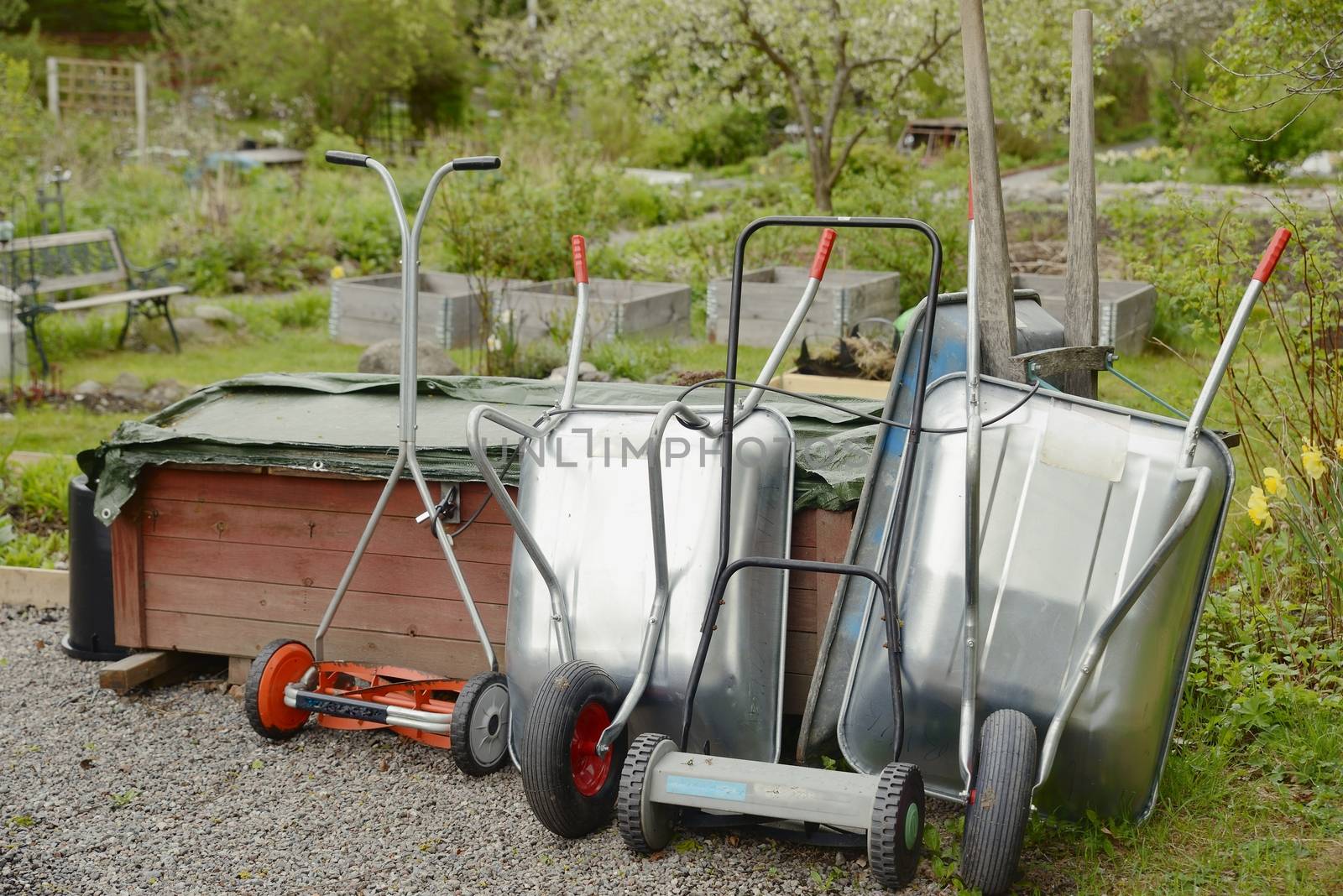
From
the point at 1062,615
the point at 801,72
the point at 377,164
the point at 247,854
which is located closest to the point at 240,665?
the point at 247,854

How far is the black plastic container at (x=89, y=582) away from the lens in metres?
3.68

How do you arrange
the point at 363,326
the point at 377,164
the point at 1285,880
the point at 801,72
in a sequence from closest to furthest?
the point at 1285,880 < the point at 377,164 < the point at 363,326 < the point at 801,72

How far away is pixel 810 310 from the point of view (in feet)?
24.3

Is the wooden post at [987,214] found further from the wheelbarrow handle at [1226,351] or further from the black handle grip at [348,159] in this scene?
the black handle grip at [348,159]

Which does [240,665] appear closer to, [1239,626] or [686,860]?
[686,860]

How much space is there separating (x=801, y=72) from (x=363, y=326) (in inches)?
205

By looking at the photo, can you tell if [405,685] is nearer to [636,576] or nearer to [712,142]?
[636,576]

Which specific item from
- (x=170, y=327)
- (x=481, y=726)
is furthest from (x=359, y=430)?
(x=170, y=327)

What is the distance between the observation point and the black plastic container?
3682 millimetres

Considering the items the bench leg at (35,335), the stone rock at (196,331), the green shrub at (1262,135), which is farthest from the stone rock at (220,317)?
the green shrub at (1262,135)

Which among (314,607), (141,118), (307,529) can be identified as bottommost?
(314,607)

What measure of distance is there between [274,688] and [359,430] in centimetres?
74

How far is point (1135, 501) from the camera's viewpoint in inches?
100

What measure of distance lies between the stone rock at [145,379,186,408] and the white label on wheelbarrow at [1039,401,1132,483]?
17.5 ft
